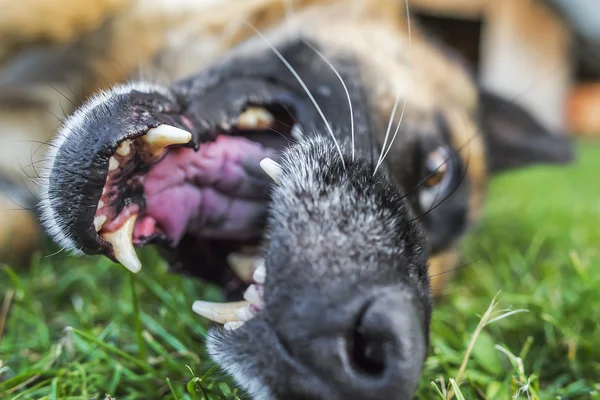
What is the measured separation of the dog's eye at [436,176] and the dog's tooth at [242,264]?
2.13 ft

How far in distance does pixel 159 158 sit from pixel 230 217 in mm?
335

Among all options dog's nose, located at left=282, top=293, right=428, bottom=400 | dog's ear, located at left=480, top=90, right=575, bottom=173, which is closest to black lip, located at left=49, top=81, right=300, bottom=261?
dog's nose, located at left=282, top=293, right=428, bottom=400

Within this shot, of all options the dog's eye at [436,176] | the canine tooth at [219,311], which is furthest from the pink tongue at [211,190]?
the dog's eye at [436,176]

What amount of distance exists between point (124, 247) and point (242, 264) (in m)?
0.50

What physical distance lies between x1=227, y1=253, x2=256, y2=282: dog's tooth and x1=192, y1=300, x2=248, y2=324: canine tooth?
36cm

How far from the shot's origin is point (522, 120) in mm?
3201

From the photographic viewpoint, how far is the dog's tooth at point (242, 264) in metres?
1.86

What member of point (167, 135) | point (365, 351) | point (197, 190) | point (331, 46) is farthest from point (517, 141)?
point (365, 351)

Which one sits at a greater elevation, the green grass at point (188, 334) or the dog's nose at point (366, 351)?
the dog's nose at point (366, 351)

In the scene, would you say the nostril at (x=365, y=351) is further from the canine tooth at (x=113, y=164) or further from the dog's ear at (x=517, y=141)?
the dog's ear at (x=517, y=141)

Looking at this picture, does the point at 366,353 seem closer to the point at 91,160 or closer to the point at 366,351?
the point at 366,351

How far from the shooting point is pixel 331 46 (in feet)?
7.21

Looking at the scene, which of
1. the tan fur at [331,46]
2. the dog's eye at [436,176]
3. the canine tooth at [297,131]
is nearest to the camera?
the canine tooth at [297,131]

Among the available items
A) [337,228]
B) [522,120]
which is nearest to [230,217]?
[337,228]
